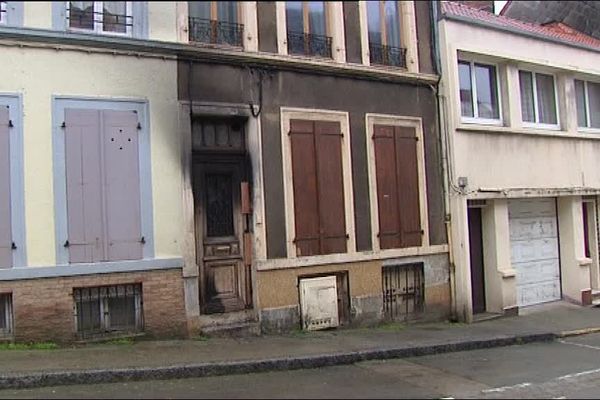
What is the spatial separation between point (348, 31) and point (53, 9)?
5036 millimetres

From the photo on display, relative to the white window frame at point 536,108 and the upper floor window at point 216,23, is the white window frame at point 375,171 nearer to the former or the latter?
the upper floor window at point 216,23

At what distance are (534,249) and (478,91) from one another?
3.89 metres

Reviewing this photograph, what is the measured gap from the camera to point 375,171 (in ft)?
38.7

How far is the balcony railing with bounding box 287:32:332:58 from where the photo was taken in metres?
11.0

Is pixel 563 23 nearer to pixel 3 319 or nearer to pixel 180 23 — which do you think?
pixel 180 23

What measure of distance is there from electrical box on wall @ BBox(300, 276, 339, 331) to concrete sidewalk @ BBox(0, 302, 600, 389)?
0.24 meters

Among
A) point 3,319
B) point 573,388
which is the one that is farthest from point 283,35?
point 573,388

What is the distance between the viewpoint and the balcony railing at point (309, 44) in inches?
434

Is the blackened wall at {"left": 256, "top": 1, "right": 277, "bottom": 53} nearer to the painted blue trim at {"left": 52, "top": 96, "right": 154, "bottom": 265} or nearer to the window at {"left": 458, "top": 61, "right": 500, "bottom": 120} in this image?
the painted blue trim at {"left": 52, "top": 96, "right": 154, "bottom": 265}

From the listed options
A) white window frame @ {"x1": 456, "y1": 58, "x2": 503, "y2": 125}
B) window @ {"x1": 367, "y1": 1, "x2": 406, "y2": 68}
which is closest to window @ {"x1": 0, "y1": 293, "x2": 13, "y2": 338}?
window @ {"x1": 367, "y1": 1, "x2": 406, "y2": 68}

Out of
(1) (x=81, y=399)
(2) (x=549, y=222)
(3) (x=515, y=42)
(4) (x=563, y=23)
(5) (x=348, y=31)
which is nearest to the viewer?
(1) (x=81, y=399)

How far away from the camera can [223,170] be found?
10375mm

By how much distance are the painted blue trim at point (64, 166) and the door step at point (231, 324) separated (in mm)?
1353

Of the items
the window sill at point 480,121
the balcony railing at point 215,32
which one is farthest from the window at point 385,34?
the balcony railing at point 215,32
